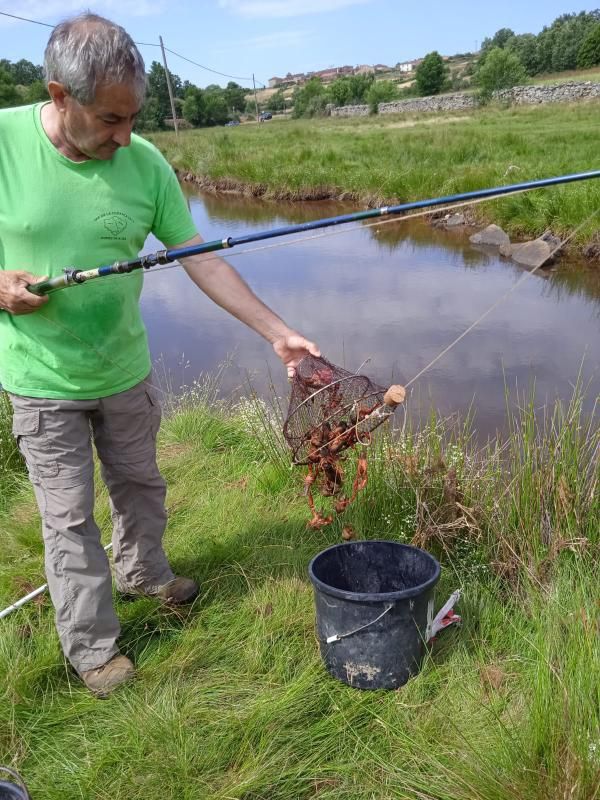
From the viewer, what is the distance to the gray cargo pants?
2.51 metres

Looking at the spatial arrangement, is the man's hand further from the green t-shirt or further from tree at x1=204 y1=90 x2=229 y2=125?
tree at x1=204 y1=90 x2=229 y2=125

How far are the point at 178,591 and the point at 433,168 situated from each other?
14286 mm

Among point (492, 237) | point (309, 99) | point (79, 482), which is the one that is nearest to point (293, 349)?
point (79, 482)

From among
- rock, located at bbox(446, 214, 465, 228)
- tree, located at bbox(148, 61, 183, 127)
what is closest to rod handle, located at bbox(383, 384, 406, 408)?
rock, located at bbox(446, 214, 465, 228)

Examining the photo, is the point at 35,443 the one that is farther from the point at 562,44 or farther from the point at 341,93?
the point at 562,44

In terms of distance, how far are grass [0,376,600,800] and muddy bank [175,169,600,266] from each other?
14.0 ft

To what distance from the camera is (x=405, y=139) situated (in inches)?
866

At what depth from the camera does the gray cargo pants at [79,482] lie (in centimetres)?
251

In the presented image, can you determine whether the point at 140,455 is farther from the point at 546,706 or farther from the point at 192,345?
the point at 192,345

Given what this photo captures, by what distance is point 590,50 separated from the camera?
68438 mm

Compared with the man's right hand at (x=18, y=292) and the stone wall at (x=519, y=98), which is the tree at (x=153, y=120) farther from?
the man's right hand at (x=18, y=292)

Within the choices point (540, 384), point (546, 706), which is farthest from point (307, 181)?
point (546, 706)

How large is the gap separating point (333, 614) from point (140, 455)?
37.1 inches

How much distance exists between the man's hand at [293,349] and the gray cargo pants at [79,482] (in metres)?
0.54
